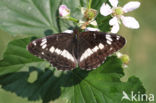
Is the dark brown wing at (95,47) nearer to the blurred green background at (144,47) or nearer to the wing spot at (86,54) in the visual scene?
the wing spot at (86,54)

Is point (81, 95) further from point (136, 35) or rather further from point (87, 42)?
point (136, 35)

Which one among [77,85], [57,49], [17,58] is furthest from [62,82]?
[17,58]

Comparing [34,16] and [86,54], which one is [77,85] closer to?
[86,54]

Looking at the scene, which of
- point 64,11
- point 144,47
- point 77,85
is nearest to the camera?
point 64,11

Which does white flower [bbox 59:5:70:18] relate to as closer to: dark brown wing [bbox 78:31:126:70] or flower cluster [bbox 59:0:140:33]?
flower cluster [bbox 59:0:140:33]

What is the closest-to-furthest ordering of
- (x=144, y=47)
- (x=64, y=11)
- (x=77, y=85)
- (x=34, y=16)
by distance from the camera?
(x=64, y=11), (x=77, y=85), (x=34, y=16), (x=144, y=47)
